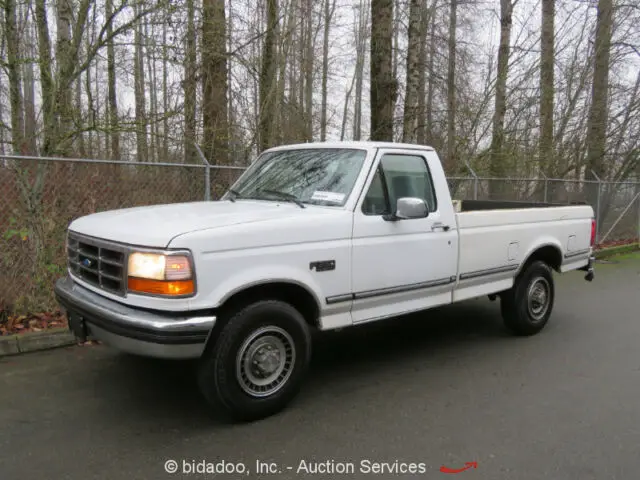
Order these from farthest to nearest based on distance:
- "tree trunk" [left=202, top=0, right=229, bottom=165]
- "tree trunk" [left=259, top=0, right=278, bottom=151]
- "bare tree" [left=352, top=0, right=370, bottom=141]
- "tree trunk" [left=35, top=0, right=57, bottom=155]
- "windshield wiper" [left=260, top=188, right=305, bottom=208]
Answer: "bare tree" [left=352, top=0, right=370, bottom=141]
"tree trunk" [left=259, top=0, right=278, bottom=151]
"tree trunk" [left=202, top=0, right=229, bottom=165]
"tree trunk" [left=35, top=0, right=57, bottom=155]
"windshield wiper" [left=260, top=188, right=305, bottom=208]

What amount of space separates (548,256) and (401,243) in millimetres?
2686

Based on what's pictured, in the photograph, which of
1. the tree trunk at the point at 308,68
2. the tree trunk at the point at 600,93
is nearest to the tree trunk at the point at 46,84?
the tree trunk at the point at 308,68

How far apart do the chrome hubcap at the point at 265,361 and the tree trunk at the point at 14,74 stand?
495 centimetres

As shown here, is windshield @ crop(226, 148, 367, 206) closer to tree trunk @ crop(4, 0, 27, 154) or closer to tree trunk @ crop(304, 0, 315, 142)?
tree trunk @ crop(4, 0, 27, 154)

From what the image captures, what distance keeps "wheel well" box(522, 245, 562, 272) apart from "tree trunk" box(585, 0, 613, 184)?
35.9ft

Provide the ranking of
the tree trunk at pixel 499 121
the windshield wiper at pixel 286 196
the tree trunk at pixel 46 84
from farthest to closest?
the tree trunk at pixel 499 121 < the tree trunk at pixel 46 84 < the windshield wiper at pixel 286 196

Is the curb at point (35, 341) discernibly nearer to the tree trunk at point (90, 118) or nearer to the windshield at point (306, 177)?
the windshield at point (306, 177)

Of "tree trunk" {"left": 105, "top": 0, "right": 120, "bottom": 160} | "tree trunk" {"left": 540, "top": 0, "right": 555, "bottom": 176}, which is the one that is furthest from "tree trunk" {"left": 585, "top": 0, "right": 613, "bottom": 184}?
"tree trunk" {"left": 105, "top": 0, "right": 120, "bottom": 160}

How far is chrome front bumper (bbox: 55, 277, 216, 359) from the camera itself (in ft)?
10.4

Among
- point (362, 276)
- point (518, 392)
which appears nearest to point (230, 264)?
point (362, 276)

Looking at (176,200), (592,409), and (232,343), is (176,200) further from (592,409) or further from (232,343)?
(592,409)

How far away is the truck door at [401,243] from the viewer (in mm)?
4117

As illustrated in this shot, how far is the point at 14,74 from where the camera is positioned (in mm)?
6730

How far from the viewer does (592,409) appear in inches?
153
